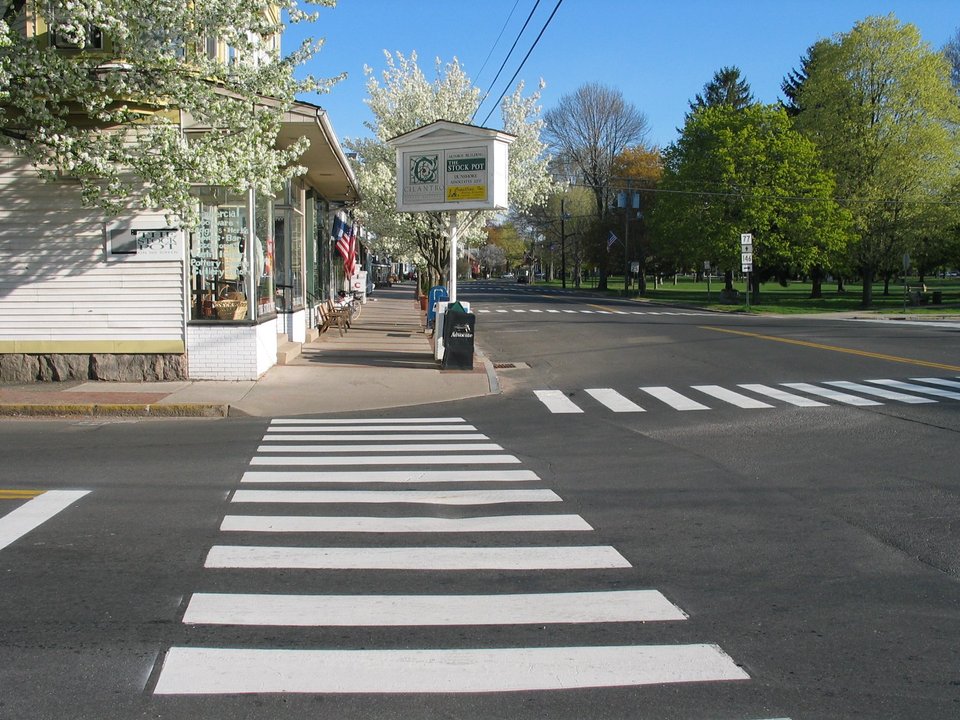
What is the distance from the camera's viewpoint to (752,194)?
4831cm

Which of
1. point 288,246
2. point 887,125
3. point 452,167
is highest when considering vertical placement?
point 887,125

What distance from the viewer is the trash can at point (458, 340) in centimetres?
1755

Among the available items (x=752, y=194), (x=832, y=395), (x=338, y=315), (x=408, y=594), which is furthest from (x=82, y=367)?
(x=752, y=194)

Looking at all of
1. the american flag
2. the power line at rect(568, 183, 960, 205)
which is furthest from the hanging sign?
the power line at rect(568, 183, 960, 205)

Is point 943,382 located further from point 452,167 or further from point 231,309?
point 231,309


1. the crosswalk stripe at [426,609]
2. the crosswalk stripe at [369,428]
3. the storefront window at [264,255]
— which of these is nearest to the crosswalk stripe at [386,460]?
the crosswalk stripe at [369,428]

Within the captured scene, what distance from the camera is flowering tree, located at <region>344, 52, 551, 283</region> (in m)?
32.4

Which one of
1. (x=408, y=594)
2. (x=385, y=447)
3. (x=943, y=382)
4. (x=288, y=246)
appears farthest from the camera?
(x=288, y=246)

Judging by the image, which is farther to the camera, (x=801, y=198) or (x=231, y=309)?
(x=801, y=198)

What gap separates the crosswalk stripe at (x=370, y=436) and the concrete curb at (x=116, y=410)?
2181 mm

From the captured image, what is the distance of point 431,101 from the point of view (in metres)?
33.1

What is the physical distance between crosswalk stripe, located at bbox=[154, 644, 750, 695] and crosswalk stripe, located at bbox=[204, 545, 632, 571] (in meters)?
1.31

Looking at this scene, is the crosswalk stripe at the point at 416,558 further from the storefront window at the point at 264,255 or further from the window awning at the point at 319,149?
the storefront window at the point at 264,255

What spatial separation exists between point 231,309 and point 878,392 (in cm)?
1099
